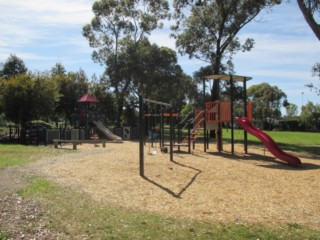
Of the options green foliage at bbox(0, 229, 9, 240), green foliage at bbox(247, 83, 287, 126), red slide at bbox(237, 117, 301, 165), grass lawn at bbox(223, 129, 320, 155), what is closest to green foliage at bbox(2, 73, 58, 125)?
grass lawn at bbox(223, 129, 320, 155)

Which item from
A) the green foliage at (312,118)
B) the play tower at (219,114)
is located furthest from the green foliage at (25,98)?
the green foliage at (312,118)

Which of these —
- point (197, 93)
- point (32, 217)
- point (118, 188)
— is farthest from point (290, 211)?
point (197, 93)

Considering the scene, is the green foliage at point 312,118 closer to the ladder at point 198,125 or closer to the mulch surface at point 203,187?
the ladder at point 198,125

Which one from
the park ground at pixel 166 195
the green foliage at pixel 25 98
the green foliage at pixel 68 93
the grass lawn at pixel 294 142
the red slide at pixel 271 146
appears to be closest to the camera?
the park ground at pixel 166 195

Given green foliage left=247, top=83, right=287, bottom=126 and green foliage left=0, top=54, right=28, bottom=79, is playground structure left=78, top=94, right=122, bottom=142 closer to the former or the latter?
green foliage left=0, top=54, right=28, bottom=79

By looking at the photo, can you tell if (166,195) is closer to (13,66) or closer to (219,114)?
(219,114)

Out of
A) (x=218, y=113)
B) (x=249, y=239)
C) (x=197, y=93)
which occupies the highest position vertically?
(x=197, y=93)

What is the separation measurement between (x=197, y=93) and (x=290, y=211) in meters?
48.2

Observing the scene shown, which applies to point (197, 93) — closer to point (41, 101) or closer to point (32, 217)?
point (41, 101)

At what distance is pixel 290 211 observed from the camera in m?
8.34

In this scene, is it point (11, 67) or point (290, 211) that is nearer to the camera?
point (290, 211)

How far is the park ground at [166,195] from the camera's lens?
278 inches

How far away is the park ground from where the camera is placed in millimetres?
7051

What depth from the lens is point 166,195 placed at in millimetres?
9523
